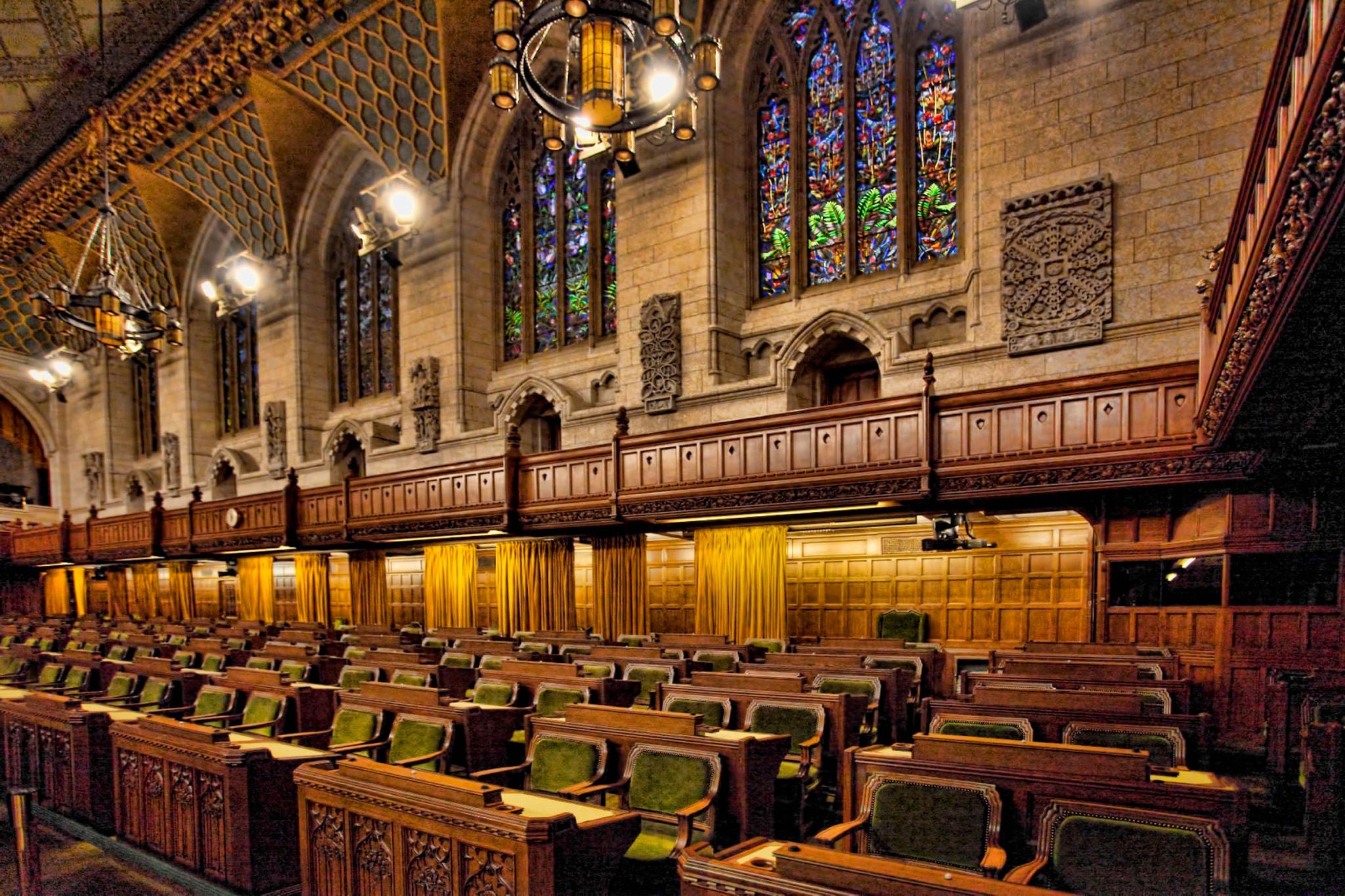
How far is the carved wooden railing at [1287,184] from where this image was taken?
161cm

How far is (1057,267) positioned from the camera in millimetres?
7816

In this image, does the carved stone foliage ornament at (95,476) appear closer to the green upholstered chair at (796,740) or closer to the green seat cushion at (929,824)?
the green upholstered chair at (796,740)

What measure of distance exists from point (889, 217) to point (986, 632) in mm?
5643

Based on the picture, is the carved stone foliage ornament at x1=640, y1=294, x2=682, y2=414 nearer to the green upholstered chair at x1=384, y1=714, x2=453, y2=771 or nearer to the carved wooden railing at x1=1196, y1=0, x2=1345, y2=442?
the green upholstered chair at x1=384, y1=714, x2=453, y2=771

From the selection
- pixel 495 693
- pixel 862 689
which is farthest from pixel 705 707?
pixel 495 693

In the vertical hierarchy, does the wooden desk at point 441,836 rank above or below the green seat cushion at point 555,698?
above

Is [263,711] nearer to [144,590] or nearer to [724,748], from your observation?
[724,748]

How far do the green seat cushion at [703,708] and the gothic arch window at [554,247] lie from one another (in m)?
8.40

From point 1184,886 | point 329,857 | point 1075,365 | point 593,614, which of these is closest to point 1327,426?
point 1184,886

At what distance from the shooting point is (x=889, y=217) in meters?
9.92

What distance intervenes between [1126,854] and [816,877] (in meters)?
1.27

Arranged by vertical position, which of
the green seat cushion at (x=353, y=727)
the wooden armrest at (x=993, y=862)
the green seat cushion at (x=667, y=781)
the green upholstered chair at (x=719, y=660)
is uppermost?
the wooden armrest at (x=993, y=862)

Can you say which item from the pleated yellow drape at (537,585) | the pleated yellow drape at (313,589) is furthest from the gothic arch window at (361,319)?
the pleated yellow drape at (537,585)

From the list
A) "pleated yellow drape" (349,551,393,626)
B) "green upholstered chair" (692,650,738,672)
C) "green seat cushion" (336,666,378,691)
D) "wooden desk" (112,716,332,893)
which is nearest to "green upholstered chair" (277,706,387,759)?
"wooden desk" (112,716,332,893)
